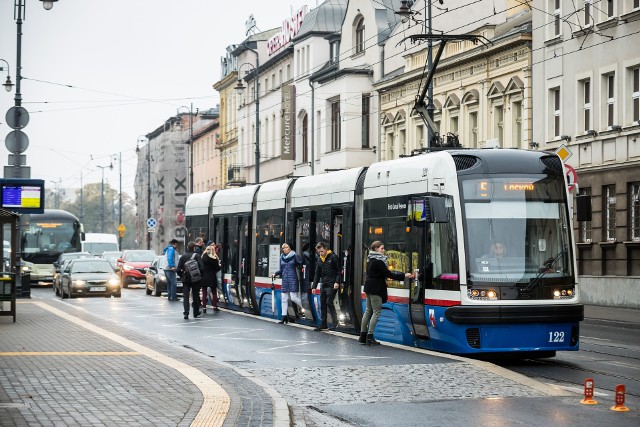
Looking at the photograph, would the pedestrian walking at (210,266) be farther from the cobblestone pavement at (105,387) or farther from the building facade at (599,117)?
the building facade at (599,117)

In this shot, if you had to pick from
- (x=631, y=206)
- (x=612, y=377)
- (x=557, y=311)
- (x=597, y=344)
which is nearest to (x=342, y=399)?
(x=612, y=377)

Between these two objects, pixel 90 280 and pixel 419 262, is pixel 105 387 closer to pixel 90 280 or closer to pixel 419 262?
pixel 419 262

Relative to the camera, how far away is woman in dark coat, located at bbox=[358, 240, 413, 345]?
20.6m

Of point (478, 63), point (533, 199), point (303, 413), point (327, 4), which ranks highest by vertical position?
point (327, 4)

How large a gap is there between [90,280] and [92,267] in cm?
73

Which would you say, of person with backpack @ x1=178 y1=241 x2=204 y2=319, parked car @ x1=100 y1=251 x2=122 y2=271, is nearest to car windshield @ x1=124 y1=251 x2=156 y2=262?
parked car @ x1=100 y1=251 x2=122 y2=271

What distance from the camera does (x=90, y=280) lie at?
45.1m

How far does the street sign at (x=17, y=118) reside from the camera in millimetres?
33312

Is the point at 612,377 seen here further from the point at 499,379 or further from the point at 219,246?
the point at 219,246

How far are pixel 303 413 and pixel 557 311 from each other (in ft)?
22.3

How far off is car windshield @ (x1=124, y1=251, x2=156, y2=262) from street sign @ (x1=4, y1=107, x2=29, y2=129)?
85.9 feet

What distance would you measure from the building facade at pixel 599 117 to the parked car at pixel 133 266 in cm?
2064

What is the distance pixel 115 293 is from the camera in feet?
148

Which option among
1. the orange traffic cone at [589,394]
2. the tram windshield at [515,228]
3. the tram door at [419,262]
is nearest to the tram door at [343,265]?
the tram door at [419,262]
